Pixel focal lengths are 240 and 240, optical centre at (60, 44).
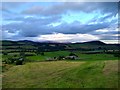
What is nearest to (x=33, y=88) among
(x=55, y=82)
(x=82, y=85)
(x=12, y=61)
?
(x=55, y=82)

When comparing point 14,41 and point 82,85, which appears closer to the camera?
point 82,85

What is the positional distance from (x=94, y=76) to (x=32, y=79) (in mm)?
10024

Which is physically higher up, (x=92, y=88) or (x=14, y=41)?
(x=14, y=41)

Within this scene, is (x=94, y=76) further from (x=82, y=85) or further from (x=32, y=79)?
(x=32, y=79)

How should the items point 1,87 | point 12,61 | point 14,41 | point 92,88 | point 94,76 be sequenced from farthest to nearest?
point 14,41 → point 12,61 → point 94,76 → point 1,87 → point 92,88

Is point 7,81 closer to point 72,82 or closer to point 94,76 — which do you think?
point 72,82

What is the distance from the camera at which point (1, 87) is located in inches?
1326

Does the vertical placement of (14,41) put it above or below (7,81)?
above

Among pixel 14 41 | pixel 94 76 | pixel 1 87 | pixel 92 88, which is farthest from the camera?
pixel 14 41

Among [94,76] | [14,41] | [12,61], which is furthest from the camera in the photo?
[14,41]

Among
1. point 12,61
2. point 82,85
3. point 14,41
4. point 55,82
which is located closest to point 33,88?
point 55,82

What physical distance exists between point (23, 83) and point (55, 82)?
5071 mm

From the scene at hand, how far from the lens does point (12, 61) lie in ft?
214

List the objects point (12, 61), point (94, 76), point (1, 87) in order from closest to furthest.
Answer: point (1, 87) < point (94, 76) < point (12, 61)
